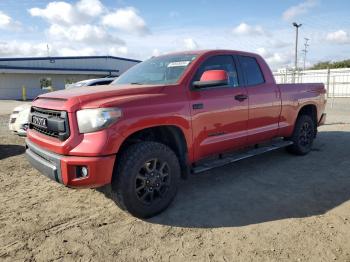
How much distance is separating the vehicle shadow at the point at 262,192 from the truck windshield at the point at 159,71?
155 centimetres

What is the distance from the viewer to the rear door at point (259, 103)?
17.0 feet

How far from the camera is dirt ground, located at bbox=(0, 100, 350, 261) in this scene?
318 cm

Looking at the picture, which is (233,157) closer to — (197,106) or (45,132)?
(197,106)

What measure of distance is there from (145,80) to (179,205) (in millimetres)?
1732

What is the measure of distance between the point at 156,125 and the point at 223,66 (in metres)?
1.67

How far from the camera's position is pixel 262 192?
15.3 feet

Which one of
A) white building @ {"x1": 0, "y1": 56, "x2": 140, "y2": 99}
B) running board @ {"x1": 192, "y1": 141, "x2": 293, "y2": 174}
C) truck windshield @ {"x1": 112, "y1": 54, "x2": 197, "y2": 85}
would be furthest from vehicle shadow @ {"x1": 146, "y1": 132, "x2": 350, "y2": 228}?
white building @ {"x1": 0, "y1": 56, "x2": 140, "y2": 99}

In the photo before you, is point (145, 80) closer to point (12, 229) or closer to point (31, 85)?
point (12, 229)

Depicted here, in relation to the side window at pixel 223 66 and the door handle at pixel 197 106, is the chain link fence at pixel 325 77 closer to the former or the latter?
the side window at pixel 223 66

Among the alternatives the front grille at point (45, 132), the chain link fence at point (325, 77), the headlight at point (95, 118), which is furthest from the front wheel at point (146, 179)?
the chain link fence at point (325, 77)

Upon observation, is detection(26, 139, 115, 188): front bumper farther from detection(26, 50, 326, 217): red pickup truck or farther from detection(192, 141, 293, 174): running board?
detection(192, 141, 293, 174): running board

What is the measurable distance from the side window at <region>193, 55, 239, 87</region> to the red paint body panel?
8cm

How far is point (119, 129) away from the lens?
11.5 feet

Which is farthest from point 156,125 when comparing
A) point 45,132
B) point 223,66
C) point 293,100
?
point 293,100
